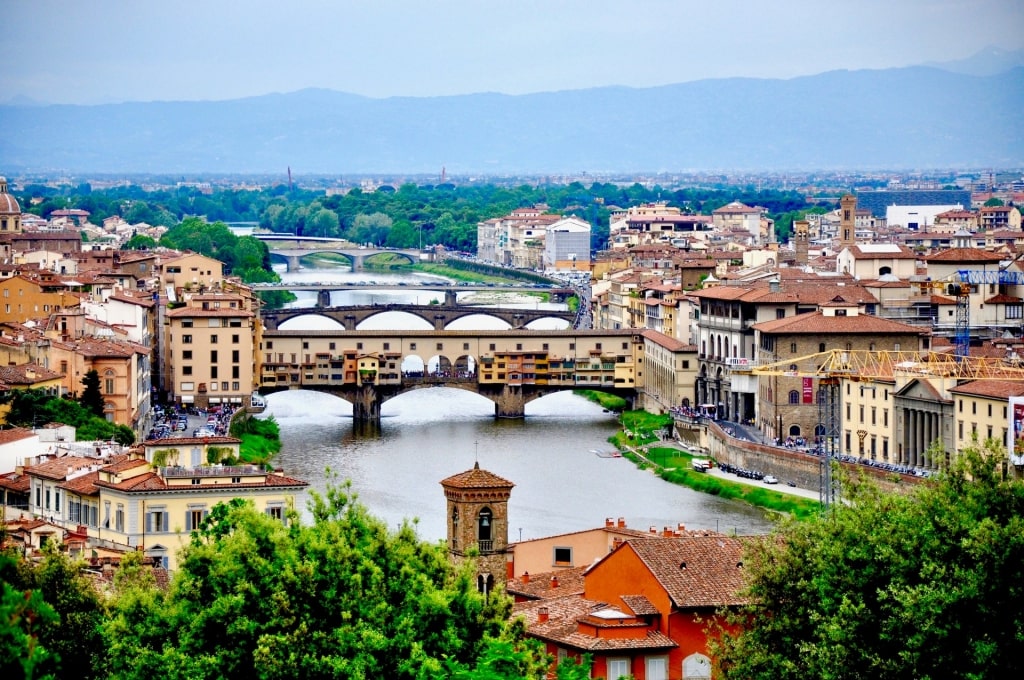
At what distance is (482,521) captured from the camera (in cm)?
2197

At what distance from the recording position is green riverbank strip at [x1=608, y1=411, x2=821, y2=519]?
3935cm

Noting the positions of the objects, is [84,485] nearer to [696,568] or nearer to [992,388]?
[696,568]

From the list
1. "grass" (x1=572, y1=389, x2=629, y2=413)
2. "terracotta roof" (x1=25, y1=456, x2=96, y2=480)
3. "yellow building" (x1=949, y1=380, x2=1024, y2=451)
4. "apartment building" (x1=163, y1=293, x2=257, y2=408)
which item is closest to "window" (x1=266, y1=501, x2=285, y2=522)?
"terracotta roof" (x1=25, y1=456, x2=96, y2=480)

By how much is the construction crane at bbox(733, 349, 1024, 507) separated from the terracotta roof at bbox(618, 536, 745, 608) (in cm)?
1335

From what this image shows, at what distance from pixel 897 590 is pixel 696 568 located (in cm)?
264

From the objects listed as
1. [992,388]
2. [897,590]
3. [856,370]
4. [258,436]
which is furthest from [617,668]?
[258,436]

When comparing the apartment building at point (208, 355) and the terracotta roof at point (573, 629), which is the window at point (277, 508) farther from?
the apartment building at point (208, 355)

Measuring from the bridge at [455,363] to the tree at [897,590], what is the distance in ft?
118

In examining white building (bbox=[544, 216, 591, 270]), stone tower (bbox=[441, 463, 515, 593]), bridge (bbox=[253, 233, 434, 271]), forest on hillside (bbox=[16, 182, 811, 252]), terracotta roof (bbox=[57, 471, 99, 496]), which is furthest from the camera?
forest on hillside (bbox=[16, 182, 811, 252])

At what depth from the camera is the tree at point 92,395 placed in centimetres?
4088

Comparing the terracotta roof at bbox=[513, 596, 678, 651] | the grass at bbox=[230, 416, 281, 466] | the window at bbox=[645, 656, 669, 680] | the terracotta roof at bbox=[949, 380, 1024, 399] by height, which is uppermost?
the terracotta roof at bbox=[949, 380, 1024, 399]

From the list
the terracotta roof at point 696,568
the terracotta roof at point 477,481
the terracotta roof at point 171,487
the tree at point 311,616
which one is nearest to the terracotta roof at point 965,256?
the terracotta roof at point 171,487

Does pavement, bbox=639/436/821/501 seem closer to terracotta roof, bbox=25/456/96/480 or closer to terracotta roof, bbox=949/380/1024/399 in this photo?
terracotta roof, bbox=949/380/1024/399

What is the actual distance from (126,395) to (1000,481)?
25841 millimetres
